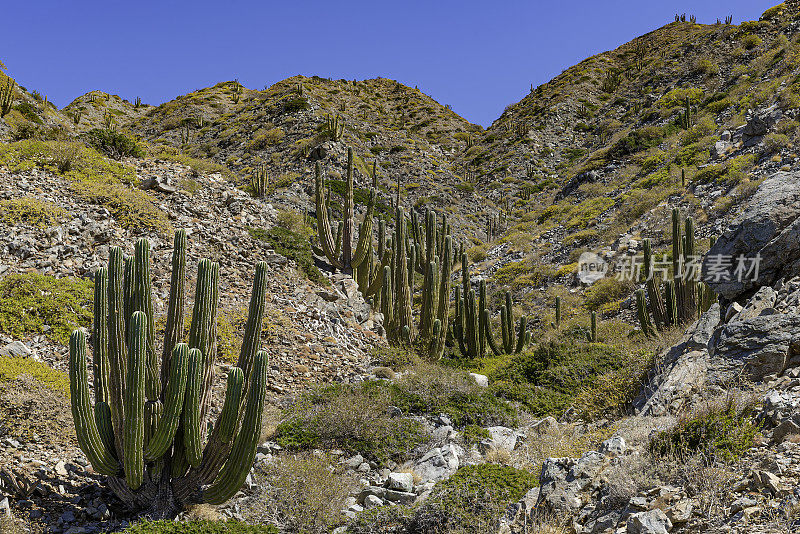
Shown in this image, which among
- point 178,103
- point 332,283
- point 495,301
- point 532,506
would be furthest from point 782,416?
point 178,103

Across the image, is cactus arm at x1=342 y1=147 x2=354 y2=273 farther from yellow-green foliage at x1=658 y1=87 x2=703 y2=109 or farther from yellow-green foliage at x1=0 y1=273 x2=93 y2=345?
yellow-green foliage at x1=658 y1=87 x2=703 y2=109

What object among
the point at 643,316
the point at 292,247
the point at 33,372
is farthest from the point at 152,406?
the point at 643,316

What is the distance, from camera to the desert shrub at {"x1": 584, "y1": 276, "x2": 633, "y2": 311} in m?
18.1

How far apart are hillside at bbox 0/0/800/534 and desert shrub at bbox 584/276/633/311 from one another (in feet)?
0.52

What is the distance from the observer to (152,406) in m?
5.95

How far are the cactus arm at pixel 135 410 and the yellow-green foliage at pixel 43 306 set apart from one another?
4269 mm

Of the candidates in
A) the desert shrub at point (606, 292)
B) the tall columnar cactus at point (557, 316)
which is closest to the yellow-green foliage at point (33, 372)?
the tall columnar cactus at point (557, 316)

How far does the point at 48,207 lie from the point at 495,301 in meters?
15.0

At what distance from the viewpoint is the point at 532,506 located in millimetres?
5301

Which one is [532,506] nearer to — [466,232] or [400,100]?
[466,232]

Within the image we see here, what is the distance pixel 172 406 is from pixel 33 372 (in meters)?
3.39

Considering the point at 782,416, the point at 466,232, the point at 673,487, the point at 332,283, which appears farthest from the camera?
the point at 466,232

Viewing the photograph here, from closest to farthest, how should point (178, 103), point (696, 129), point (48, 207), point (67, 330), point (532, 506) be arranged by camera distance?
point (532, 506), point (67, 330), point (48, 207), point (696, 129), point (178, 103)

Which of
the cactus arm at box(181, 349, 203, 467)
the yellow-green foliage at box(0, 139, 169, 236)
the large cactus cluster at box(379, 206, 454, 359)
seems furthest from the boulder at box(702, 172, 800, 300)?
the yellow-green foliage at box(0, 139, 169, 236)
